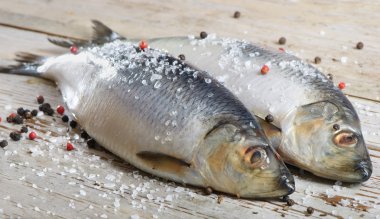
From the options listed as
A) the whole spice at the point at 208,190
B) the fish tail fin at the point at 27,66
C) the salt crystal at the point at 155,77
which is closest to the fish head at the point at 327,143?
the whole spice at the point at 208,190

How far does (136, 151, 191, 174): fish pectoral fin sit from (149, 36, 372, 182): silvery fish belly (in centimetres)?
29

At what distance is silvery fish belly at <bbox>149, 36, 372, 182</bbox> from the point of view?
5.89 ft

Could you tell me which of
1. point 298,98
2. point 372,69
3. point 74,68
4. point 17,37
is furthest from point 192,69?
point 17,37

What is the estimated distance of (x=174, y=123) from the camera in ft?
5.87

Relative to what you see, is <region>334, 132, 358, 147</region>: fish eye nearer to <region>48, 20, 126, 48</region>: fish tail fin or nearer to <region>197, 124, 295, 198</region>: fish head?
<region>197, 124, 295, 198</region>: fish head

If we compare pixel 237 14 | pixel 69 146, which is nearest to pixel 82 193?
pixel 69 146

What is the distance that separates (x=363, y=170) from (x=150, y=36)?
4.23 ft

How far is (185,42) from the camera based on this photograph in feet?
7.35

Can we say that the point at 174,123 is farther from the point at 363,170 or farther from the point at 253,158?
the point at 363,170

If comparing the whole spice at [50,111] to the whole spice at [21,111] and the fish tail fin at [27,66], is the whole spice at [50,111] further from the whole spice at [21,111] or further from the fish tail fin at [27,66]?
the fish tail fin at [27,66]

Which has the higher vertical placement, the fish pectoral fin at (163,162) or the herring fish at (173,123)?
the herring fish at (173,123)

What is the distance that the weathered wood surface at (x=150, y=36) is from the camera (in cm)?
178

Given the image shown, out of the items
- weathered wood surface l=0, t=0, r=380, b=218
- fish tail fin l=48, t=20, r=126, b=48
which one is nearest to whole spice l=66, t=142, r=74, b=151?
weathered wood surface l=0, t=0, r=380, b=218

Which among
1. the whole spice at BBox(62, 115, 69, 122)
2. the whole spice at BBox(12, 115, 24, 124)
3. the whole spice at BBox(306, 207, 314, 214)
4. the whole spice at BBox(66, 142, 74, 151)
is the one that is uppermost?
the whole spice at BBox(62, 115, 69, 122)
